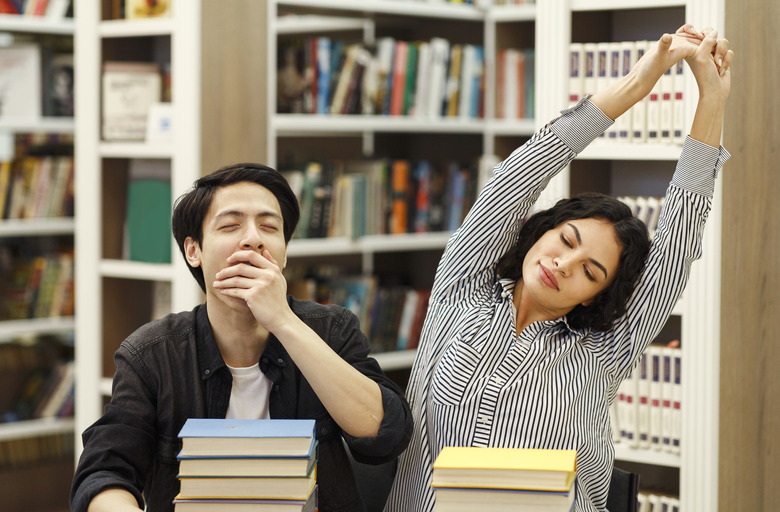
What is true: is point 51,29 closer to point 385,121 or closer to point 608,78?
point 385,121

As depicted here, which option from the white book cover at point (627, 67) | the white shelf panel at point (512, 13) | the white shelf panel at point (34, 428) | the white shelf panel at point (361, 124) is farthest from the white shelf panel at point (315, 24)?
the white shelf panel at point (34, 428)

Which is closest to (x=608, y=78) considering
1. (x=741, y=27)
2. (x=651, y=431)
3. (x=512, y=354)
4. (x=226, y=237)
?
(x=741, y=27)

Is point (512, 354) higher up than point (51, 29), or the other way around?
point (51, 29)

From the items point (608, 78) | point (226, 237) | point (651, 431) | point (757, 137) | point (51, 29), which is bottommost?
point (651, 431)

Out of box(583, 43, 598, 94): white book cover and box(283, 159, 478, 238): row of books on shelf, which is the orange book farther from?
box(583, 43, 598, 94): white book cover

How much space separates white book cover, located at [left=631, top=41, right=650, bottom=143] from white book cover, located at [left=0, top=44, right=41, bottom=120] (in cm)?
234

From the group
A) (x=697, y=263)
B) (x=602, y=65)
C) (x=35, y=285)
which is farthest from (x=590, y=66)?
(x=35, y=285)

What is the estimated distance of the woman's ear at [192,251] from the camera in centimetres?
171

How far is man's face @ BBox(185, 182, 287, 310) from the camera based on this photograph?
1.62 metres

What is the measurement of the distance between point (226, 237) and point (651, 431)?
1.52 meters

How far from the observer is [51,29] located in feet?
12.2

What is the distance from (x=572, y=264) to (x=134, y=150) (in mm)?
1994

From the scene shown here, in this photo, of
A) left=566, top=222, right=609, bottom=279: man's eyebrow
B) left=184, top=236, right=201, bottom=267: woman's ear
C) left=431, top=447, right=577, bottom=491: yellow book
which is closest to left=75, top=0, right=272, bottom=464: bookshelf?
left=184, top=236, right=201, bottom=267: woman's ear

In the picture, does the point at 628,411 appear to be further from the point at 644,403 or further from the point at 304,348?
the point at 304,348
